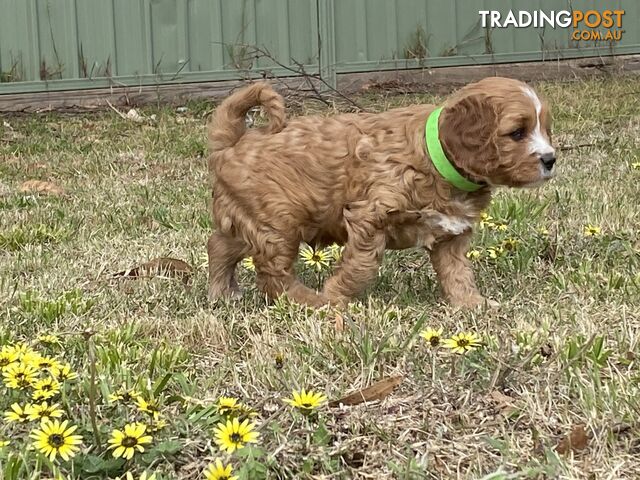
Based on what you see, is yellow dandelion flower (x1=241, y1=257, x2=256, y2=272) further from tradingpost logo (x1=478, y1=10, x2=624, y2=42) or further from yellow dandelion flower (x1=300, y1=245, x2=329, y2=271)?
tradingpost logo (x1=478, y1=10, x2=624, y2=42)

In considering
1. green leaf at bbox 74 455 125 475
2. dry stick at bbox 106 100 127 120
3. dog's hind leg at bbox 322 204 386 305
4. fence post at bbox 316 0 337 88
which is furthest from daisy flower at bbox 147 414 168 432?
fence post at bbox 316 0 337 88

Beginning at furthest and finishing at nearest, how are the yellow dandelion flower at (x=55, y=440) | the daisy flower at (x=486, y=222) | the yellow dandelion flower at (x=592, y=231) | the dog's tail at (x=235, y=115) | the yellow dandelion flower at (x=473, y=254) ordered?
the daisy flower at (x=486, y=222)
the yellow dandelion flower at (x=592, y=231)
the yellow dandelion flower at (x=473, y=254)
the dog's tail at (x=235, y=115)
the yellow dandelion flower at (x=55, y=440)

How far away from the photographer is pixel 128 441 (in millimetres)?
2297

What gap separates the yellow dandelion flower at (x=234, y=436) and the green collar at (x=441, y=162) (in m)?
1.68

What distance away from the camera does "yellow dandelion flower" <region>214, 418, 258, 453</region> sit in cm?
224

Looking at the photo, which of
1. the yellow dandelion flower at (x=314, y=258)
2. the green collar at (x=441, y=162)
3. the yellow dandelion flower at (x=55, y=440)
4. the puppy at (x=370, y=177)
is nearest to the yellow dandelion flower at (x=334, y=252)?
the yellow dandelion flower at (x=314, y=258)

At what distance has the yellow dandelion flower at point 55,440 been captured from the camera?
2242 millimetres

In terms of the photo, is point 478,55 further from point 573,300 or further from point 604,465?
point 604,465

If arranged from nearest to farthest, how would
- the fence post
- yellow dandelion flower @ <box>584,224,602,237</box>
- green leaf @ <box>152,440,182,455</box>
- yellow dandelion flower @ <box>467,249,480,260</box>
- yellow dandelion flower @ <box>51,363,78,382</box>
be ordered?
1. green leaf @ <box>152,440,182,455</box>
2. yellow dandelion flower @ <box>51,363,78,382</box>
3. yellow dandelion flower @ <box>467,249,480,260</box>
4. yellow dandelion flower @ <box>584,224,602,237</box>
5. the fence post

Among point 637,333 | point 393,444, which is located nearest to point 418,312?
point 637,333

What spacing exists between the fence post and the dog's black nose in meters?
6.82

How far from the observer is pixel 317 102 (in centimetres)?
948

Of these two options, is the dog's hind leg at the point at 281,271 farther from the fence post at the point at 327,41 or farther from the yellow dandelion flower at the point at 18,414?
the fence post at the point at 327,41

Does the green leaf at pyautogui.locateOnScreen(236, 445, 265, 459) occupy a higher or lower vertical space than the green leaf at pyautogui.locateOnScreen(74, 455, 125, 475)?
higher
